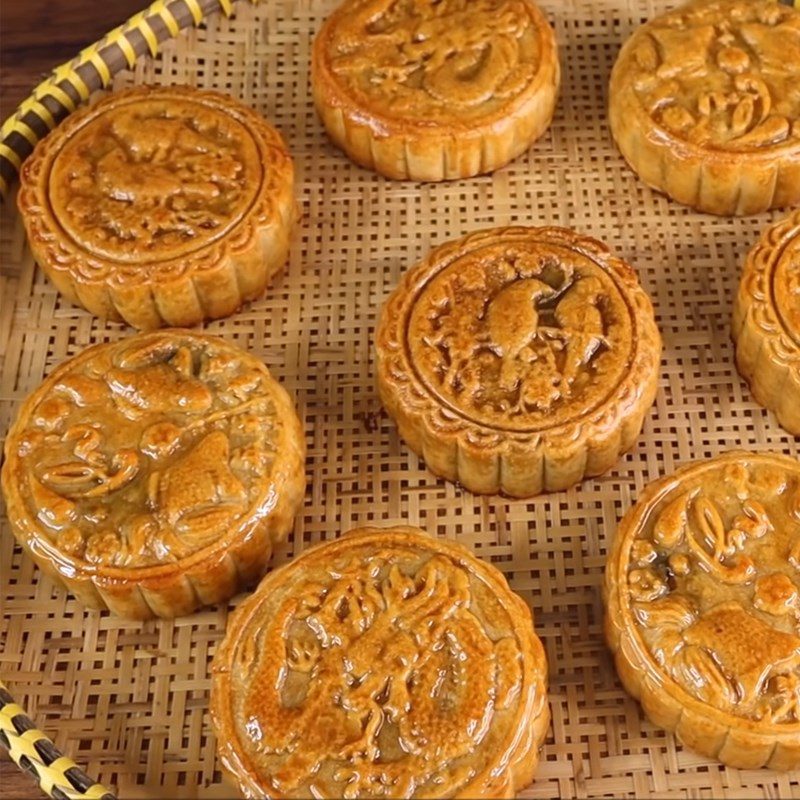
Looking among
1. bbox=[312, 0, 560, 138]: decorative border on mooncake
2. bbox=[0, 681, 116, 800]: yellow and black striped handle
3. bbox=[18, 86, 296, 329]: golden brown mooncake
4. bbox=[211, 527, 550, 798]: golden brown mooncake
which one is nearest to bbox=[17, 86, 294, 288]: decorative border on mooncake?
bbox=[18, 86, 296, 329]: golden brown mooncake

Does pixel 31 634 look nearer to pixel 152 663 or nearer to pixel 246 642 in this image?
pixel 152 663

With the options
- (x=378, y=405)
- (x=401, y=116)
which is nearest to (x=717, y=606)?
(x=378, y=405)

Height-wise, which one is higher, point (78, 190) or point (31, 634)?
point (78, 190)

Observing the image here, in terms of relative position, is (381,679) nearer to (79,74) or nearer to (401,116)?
(401,116)

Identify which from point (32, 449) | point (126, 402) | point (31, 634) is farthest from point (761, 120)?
point (31, 634)

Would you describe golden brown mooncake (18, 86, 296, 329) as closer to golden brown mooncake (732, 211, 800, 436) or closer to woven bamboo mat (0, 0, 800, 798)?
woven bamboo mat (0, 0, 800, 798)
